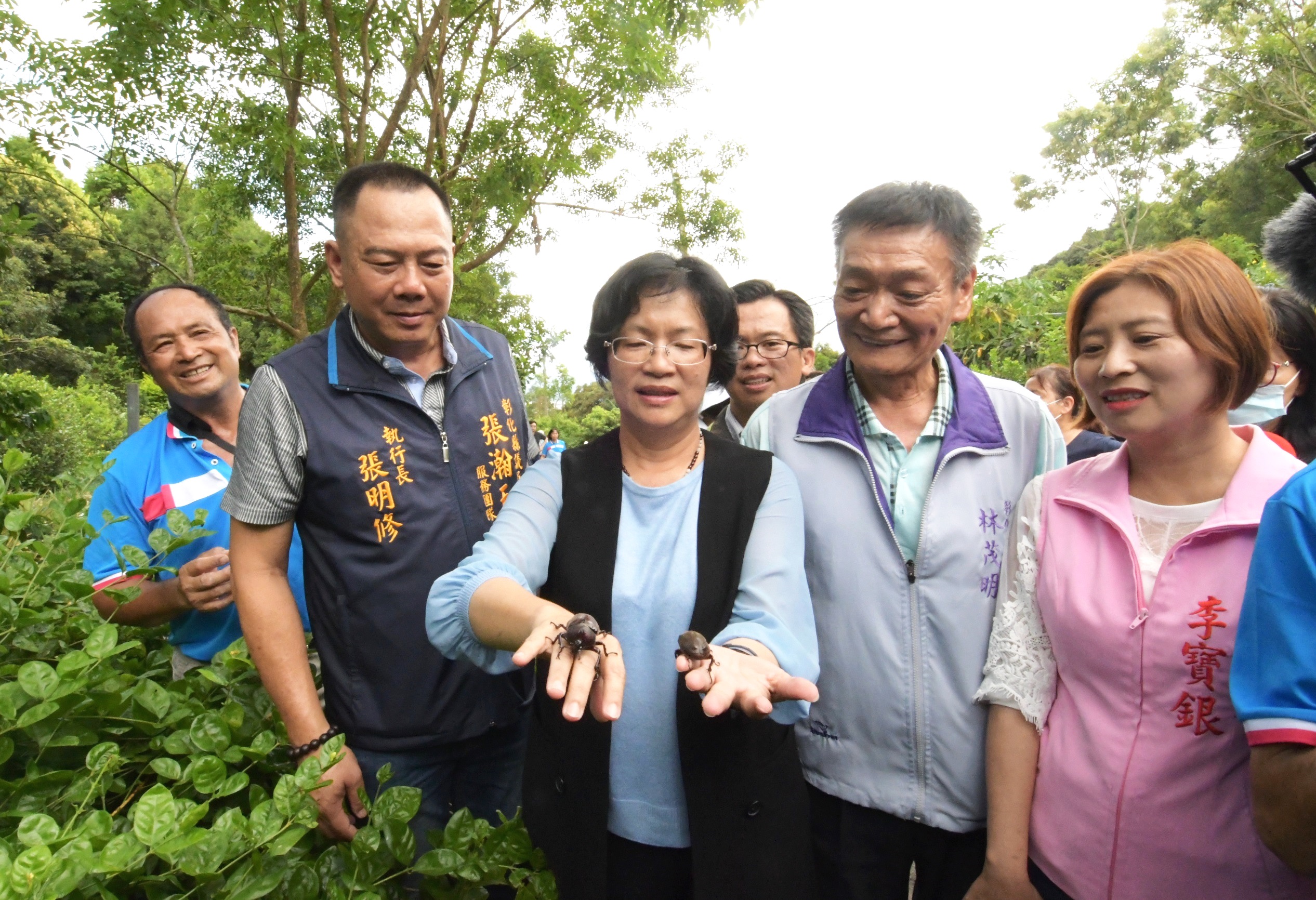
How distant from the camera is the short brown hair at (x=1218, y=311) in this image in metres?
1.48

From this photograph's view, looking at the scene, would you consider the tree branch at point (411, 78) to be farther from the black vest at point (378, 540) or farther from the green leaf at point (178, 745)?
the green leaf at point (178, 745)

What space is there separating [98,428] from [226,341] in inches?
607

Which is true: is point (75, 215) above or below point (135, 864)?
above

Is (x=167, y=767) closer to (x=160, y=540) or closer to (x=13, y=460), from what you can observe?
(x=160, y=540)

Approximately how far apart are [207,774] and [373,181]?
139 centimetres

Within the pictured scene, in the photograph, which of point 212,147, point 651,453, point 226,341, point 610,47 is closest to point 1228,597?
point 651,453

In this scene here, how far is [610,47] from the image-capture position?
6848 mm

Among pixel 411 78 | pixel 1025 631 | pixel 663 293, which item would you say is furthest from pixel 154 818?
pixel 411 78

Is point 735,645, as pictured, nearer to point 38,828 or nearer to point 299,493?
point 38,828

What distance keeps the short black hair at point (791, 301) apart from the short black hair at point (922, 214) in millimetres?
Result: 1416

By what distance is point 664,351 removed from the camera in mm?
1700

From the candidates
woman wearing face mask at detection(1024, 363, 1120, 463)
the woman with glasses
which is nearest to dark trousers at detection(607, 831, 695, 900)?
the woman with glasses

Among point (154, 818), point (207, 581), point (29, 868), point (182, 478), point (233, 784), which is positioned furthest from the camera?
point (182, 478)

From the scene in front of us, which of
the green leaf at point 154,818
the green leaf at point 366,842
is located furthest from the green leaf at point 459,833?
the green leaf at point 154,818
